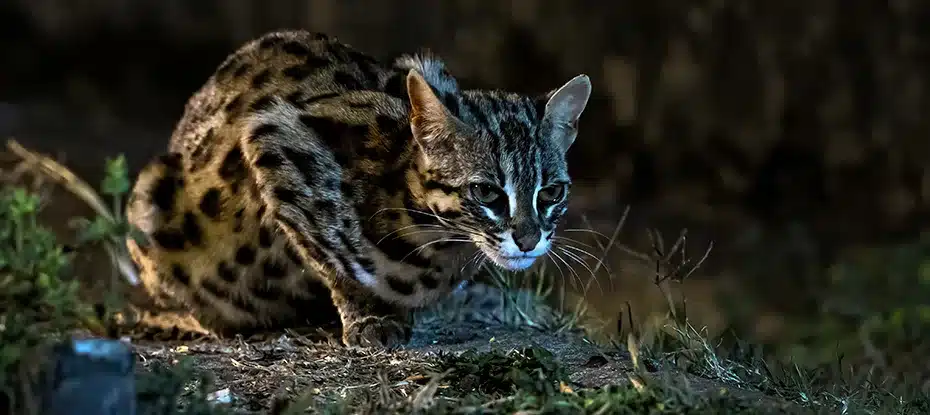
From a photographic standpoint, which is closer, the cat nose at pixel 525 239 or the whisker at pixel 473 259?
the cat nose at pixel 525 239

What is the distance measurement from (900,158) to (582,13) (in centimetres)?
278

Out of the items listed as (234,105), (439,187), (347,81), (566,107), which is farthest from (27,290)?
(566,107)

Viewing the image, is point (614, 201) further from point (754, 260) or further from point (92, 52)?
point (92, 52)

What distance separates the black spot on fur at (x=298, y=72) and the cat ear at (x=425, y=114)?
84cm

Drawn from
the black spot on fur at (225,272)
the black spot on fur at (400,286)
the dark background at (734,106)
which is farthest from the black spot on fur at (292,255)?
the dark background at (734,106)

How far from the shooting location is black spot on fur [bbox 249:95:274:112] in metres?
5.10

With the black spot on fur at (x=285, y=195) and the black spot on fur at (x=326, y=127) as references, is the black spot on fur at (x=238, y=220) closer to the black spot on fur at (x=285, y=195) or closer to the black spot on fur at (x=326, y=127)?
the black spot on fur at (x=285, y=195)

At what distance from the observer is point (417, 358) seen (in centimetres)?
432

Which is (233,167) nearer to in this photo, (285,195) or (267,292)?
(285,195)

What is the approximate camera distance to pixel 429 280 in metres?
4.95

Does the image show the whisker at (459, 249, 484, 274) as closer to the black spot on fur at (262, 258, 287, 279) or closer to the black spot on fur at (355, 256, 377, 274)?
the black spot on fur at (355, 256, 377, 274)

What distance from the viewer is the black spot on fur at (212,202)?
206 inches

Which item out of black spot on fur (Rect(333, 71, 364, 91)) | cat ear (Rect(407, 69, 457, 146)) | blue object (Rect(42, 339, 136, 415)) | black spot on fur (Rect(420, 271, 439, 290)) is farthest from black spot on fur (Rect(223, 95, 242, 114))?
blue object (Rect(42, 339, 136, 415))

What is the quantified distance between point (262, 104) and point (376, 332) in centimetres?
114
